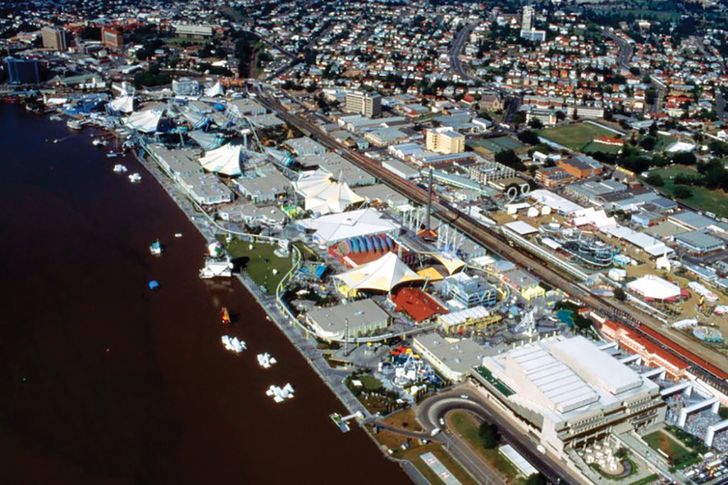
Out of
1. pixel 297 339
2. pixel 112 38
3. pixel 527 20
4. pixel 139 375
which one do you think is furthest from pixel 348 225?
pixel 527 20

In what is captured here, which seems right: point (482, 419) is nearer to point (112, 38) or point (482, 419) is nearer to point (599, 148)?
point (599, 148)

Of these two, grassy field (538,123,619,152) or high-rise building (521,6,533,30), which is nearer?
grassy field (538,123,619,152)

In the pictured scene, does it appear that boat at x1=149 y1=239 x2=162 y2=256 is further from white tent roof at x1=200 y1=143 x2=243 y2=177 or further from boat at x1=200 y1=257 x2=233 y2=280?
white tent roof at x1=200 y1=143 x2=243 y2=177

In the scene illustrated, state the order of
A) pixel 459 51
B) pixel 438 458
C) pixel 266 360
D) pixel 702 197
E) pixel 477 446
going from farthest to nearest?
pixel 459 51 → pixel 702 197 → pixel 266 360 → pixel 477 446 → pixel 438 458

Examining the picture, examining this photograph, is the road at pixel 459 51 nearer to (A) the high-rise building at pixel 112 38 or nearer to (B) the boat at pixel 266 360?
(A) the high-rise building at pixel 112 38

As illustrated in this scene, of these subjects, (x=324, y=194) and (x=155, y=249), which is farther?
(x=324, y=194)

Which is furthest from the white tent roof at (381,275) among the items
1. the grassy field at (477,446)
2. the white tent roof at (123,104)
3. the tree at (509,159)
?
the white tent roof at (123,104)

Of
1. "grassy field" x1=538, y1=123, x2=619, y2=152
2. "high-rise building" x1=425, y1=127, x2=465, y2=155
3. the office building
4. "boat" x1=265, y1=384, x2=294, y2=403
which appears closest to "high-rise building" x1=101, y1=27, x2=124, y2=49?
the office building
